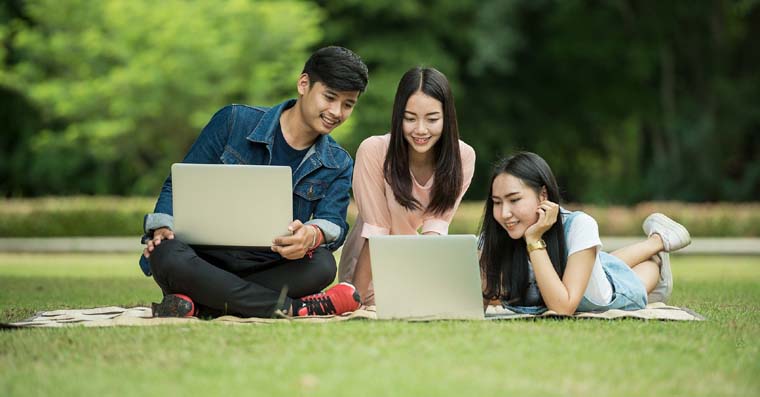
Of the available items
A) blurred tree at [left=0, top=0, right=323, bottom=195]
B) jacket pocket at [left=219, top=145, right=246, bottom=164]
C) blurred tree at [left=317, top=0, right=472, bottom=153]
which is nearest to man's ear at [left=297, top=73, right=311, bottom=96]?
jacket pocket at [left=219, top=145, right=246, bottom=164]

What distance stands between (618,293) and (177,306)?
2.44 m

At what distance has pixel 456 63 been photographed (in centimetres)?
2797

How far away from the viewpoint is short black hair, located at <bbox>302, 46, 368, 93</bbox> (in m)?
5.82

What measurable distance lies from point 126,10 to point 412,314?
61.7 ft

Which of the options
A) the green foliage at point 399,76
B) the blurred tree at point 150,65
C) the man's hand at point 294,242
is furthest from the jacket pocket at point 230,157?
the blurred tree at point 150,65

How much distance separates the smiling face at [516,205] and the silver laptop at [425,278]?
15.5 inches

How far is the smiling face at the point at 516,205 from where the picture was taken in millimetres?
5641

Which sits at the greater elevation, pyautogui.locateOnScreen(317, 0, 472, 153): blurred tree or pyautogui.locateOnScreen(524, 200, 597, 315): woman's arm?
pyautogui.locateOnScreen(317, 0, 472, 153): blurred tree

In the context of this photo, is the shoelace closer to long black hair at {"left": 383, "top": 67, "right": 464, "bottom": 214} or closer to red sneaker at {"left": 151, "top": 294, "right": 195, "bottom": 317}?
red sneaker at {"left": 151, "top": 294, "right": 195, "bottom": 317}

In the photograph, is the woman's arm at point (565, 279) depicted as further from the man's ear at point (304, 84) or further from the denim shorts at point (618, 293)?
the man's ear at point (304, 84)

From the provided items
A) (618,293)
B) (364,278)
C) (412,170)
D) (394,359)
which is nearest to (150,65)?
(364,278)

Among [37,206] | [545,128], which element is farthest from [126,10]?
[545,128]

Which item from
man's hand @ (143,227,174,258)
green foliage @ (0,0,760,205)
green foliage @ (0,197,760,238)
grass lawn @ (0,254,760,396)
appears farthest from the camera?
green foliage @ (0,0,760,205)

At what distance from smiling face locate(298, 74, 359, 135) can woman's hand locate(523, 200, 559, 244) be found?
3.83ft
